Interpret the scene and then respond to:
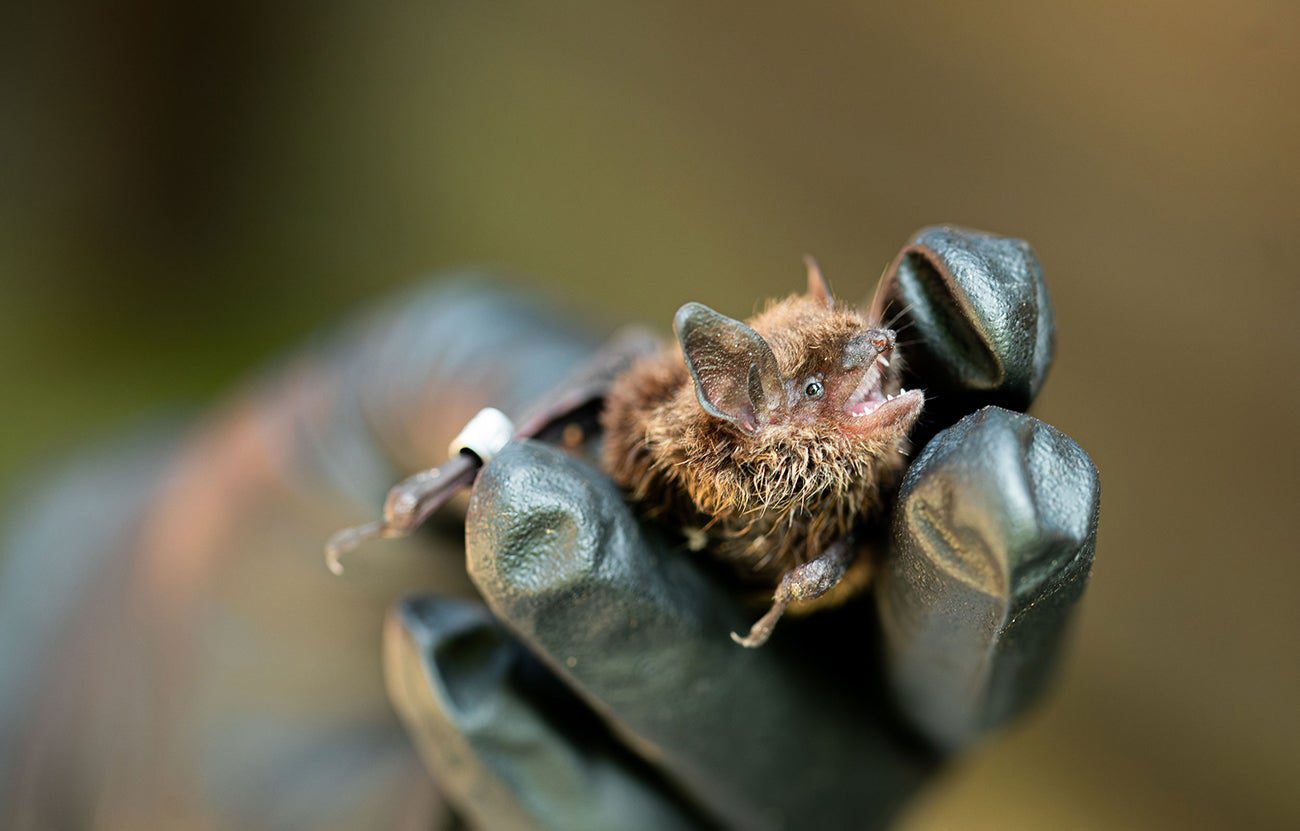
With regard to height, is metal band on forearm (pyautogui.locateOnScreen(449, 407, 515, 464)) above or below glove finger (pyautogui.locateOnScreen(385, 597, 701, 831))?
above

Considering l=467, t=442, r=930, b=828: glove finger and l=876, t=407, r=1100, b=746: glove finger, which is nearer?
l=876, t=407, r=1100, b=746: glove finger

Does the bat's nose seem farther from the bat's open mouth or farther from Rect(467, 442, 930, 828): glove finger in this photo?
Rect(467, 442, 930, 828): glove finger

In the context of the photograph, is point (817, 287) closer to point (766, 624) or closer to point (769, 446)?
point (769, 446)

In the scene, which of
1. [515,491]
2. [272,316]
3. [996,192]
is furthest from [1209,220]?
[272,316]

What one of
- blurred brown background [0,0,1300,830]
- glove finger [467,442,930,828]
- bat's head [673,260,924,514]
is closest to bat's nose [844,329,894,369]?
bat's head [673,260,924,514]

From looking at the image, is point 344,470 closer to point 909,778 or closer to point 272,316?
point 909,778

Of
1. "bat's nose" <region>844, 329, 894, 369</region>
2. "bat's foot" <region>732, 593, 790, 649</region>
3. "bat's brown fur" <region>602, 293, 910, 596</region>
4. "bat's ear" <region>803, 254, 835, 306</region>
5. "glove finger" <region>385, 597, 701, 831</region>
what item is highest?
"bat's ear" <region>803, 254, 835, 306</region>

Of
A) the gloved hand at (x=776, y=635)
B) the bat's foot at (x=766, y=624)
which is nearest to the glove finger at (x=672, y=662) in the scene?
the gloved hand at (x=776, y=635)
